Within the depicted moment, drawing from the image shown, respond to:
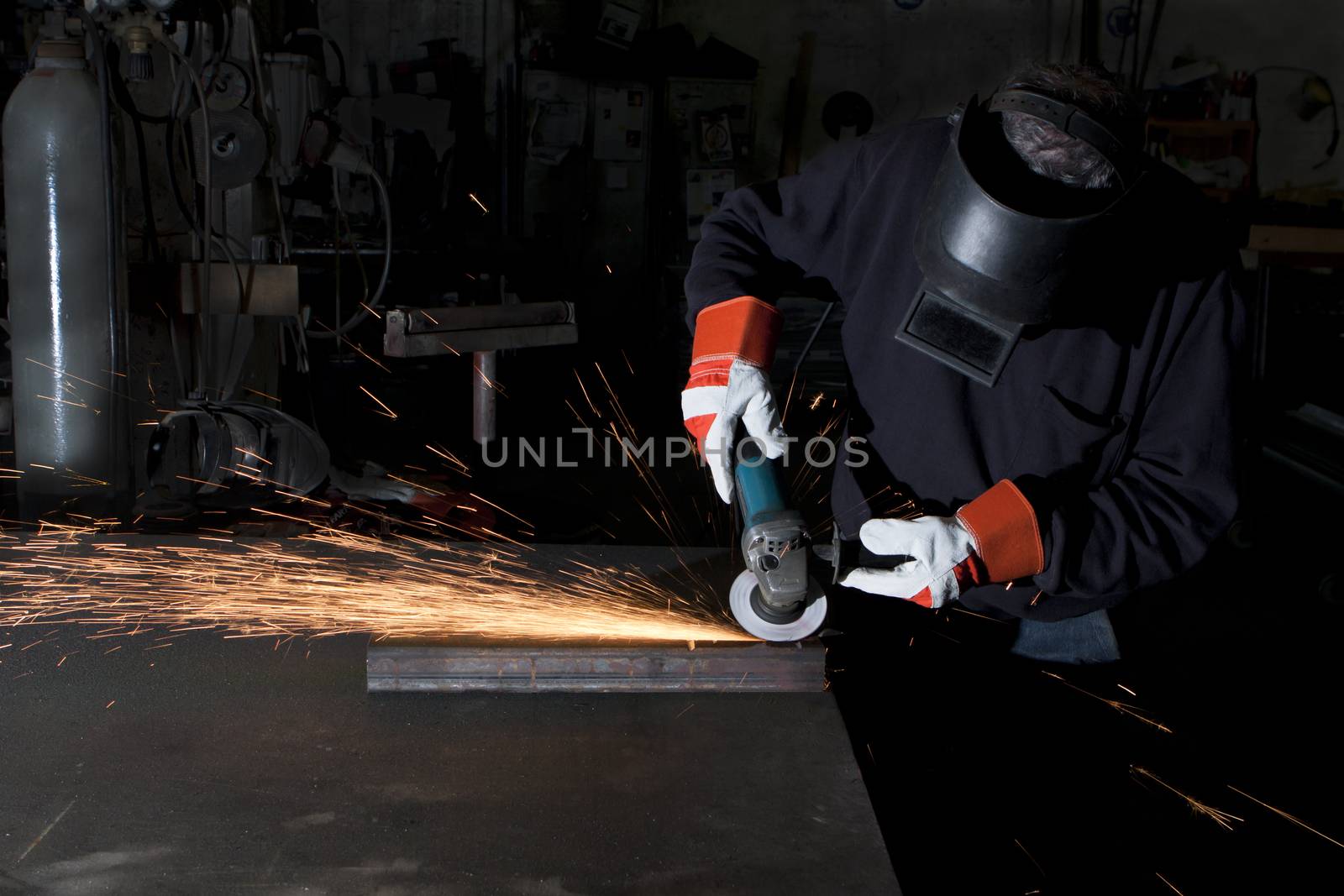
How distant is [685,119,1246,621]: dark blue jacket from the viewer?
1533 mm

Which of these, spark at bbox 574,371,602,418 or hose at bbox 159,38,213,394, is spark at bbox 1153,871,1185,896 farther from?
spark at bbox 574,371,602,418

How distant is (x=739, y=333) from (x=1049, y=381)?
0.50m

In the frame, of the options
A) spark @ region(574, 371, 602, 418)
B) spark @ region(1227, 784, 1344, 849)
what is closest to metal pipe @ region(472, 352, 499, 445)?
spark @ region(1227, 784, 1344, 849)

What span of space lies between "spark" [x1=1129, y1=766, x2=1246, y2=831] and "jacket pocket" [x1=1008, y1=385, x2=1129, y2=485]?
1.82 ft

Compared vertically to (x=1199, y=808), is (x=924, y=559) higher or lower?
higher

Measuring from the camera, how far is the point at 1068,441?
64.7 inches

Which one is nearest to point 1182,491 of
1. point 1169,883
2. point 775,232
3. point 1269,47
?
point 775,232

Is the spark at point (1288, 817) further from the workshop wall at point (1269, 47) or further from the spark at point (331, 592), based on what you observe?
the workshop wall at point (1269, 47)

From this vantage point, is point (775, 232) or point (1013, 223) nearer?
point (1013, 223)

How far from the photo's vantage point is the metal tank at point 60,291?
7.45ft

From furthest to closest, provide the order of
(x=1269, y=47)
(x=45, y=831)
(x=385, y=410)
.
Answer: (x=1269, y=47) → (x=385, y=410) → (x=45, y=831)

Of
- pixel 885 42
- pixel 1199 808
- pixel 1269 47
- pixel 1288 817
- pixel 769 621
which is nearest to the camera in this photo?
pixel 769 621

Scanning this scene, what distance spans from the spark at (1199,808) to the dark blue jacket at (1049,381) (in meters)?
0.31

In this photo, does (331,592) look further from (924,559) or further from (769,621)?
(924,559)
